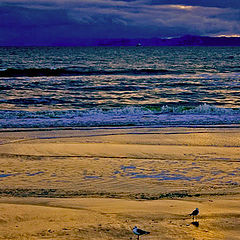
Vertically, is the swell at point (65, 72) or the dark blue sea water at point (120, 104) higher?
the swell at point (65, 72)

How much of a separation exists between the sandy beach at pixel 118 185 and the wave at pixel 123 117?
2819 mm

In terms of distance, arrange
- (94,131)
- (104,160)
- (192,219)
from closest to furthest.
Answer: (192,219) → (104,160) → (94,131)

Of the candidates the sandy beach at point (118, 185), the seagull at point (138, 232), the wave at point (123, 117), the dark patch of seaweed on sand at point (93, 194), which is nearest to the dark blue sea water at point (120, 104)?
the wave at point (123, 117)

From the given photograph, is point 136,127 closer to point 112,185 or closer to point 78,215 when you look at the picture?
point 112,185

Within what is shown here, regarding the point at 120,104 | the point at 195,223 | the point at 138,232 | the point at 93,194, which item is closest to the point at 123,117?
the point at 120,104

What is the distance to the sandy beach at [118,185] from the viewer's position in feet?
19.2

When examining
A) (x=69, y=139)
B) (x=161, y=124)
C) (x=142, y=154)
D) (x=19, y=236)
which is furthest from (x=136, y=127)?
(x=19, y=236)

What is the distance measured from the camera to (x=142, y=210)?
258 inches

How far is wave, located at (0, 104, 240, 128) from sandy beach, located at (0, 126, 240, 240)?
282 centimetres

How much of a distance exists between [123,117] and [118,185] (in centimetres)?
1028

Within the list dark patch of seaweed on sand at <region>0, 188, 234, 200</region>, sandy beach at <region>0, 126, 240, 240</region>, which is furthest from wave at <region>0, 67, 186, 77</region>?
dark patch of seaweed on sand at <region>0, 188, 234, 200</region>

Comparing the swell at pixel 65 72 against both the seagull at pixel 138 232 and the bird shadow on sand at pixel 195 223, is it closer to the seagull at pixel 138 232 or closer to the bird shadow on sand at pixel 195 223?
the bird shadow on sand at pixel 195 223

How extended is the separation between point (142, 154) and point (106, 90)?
19804 millimetres

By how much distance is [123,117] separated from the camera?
18266 mm
